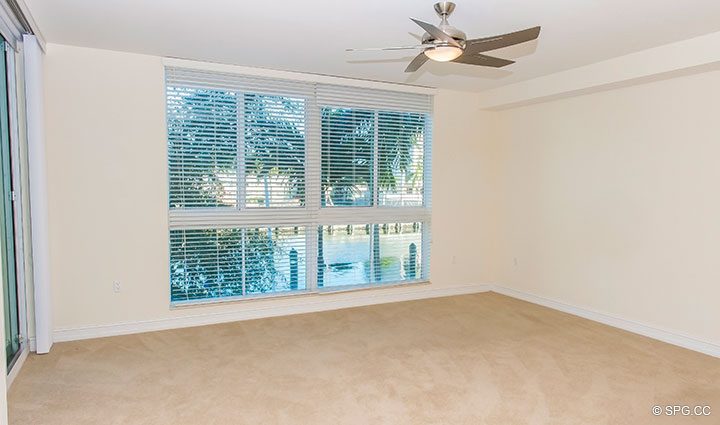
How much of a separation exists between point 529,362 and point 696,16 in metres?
2.78

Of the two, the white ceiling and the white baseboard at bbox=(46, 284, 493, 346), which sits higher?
the white ceiling

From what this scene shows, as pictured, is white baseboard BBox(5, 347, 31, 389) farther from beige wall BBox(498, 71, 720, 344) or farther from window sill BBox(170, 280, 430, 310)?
beige wall BBox(498, 71, 720, 344)

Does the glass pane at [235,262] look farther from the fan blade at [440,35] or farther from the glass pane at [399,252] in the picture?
the fan blade at [440,35]

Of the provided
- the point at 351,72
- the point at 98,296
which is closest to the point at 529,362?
the point at 351,72

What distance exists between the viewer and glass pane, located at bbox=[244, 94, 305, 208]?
181 inches

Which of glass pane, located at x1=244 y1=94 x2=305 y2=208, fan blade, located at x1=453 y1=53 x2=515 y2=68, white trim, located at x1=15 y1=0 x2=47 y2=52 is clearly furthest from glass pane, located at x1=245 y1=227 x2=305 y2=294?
fan blade, located at x1=453 y1=53 x2=515 y2=68

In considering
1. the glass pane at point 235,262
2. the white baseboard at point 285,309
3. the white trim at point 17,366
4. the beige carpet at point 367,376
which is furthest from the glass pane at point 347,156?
the white trim at point 17,366

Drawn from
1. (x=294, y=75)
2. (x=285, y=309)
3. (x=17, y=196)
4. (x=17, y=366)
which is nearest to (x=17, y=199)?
(x=17, y=196)

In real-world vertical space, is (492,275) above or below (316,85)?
below

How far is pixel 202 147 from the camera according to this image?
4.38 metres

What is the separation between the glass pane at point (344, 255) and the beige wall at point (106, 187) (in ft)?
4.07

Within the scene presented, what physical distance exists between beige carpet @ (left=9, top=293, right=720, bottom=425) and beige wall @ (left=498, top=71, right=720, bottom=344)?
48 centimetres

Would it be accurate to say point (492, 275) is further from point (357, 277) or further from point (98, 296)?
point (98, 296)

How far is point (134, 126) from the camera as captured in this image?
4.09 metres
